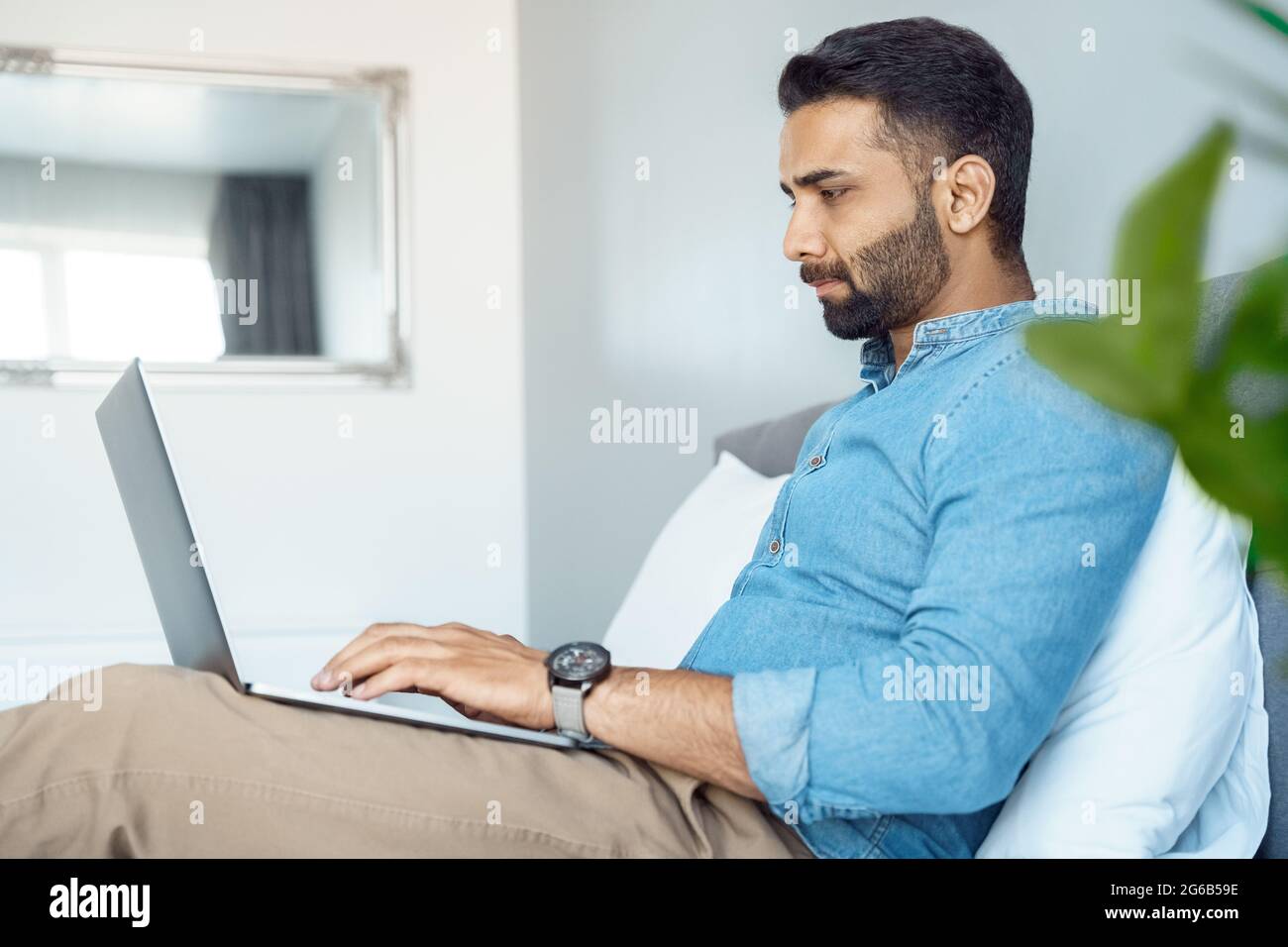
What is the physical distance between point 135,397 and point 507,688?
1.35 feet

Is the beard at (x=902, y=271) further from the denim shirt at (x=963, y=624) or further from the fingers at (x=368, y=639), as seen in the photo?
the fingers at (x=368, y=639)

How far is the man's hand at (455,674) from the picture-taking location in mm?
1016

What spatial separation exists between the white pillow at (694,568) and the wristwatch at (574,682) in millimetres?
501

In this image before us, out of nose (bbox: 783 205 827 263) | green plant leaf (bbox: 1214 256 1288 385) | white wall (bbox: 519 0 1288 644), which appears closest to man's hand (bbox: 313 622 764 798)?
nose (bbox: 783 205 827 263)

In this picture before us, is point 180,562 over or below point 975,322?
below

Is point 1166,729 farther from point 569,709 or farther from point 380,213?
point 380,213

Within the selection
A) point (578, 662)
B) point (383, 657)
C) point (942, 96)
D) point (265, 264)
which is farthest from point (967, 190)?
point (265, 264)

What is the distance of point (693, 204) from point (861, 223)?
131cm

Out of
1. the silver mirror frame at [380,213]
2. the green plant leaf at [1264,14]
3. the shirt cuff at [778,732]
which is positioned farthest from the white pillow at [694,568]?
the silver mirror frame at [380,213]

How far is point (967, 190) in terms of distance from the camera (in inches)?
48.3
